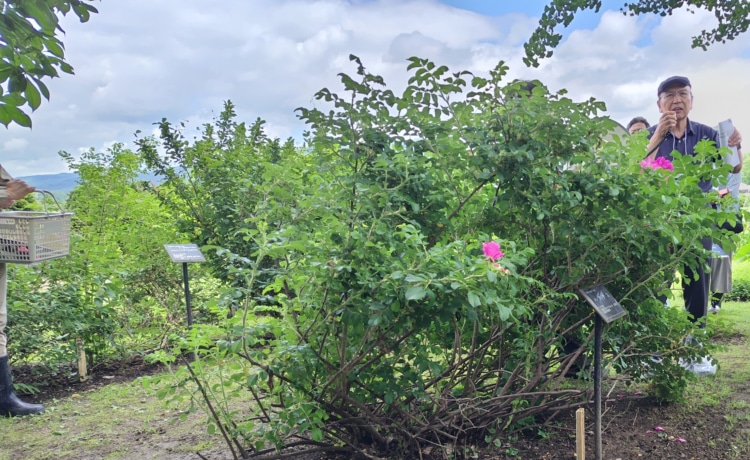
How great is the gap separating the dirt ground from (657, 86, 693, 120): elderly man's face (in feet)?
5.82

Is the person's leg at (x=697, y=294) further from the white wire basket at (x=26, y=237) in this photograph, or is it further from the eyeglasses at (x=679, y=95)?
the white wire basket at (x=26, y=237)

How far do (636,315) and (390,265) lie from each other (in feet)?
5.44

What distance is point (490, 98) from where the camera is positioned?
7.75 feet

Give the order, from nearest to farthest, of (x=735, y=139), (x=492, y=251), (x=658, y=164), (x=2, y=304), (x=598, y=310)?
(x=492, y=251)
(x=598, y=310)
(x=658, y=164)
(x=2, y=304)
(x=735, y=139)

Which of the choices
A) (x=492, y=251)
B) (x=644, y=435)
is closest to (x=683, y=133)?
(x=644, y=435)

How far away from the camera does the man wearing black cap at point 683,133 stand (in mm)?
3627

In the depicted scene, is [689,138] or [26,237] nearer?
[26,237]

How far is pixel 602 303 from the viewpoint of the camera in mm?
2100

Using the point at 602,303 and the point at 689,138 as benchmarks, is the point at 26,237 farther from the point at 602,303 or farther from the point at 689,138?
the point at 689,138

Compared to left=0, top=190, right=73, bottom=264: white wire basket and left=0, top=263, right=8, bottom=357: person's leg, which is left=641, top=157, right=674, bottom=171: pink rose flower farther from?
left=0, top=263, right=8, bottom=357: person's leg

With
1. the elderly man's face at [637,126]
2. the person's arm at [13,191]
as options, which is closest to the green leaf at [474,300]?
the person's arm at [13,191]

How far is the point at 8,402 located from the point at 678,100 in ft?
15.7

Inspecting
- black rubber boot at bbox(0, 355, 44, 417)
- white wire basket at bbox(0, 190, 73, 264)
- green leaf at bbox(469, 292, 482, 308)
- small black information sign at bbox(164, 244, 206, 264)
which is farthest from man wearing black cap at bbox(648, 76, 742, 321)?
black rubber boot at bbox(0, 355, 44, 417)

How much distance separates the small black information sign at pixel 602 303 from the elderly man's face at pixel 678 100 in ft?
7.14
